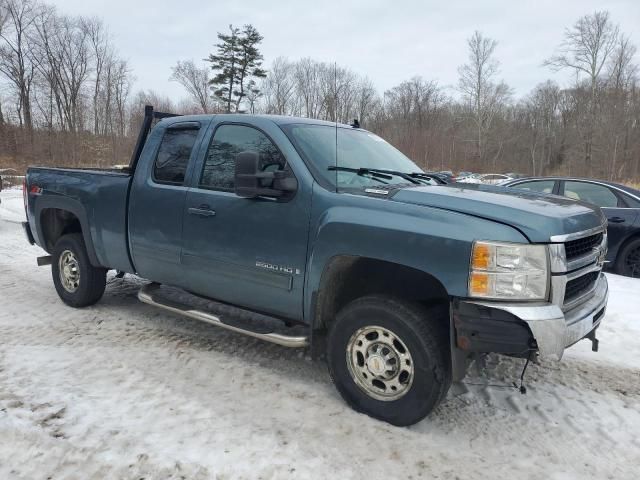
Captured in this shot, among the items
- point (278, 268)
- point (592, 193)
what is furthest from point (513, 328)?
point (592, 193)

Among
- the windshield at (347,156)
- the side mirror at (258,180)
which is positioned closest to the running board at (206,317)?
the side mirror at (258,180)

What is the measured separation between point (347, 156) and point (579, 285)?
1894 mm

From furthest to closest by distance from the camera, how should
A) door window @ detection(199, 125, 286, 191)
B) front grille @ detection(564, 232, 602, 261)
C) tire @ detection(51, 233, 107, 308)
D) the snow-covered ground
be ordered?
tire @ detection(51, 233, 107, 308) < door window @ detection(199, 125, 286, 191) < front grille @ detection(564, 232, 602, 261) < the snow-covered ground

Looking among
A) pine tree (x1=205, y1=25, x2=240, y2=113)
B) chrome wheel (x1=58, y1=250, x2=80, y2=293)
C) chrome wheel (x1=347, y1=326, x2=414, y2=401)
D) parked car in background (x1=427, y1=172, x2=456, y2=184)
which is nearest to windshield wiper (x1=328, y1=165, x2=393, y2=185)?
parked car in background (x1=427, y1=172, x2=456, y2=184)

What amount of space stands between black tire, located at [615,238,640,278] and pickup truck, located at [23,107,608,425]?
14.8 ft

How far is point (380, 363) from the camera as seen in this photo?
3.12 m

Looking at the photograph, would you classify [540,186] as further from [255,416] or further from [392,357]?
[255,416]

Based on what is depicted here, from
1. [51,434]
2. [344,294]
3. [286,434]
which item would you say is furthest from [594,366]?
[51,434]

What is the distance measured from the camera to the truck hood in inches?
108

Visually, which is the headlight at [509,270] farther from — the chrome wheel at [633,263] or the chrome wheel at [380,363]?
→ the chrome wheel at [633,263]

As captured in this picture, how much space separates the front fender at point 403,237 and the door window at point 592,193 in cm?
582

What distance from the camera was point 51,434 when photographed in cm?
291

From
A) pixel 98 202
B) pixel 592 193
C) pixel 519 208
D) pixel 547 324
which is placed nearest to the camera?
pixel 547 324

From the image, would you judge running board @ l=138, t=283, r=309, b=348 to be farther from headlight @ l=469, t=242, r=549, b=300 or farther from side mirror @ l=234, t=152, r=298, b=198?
headlight @ l=469, t=242, r=549, b=300
